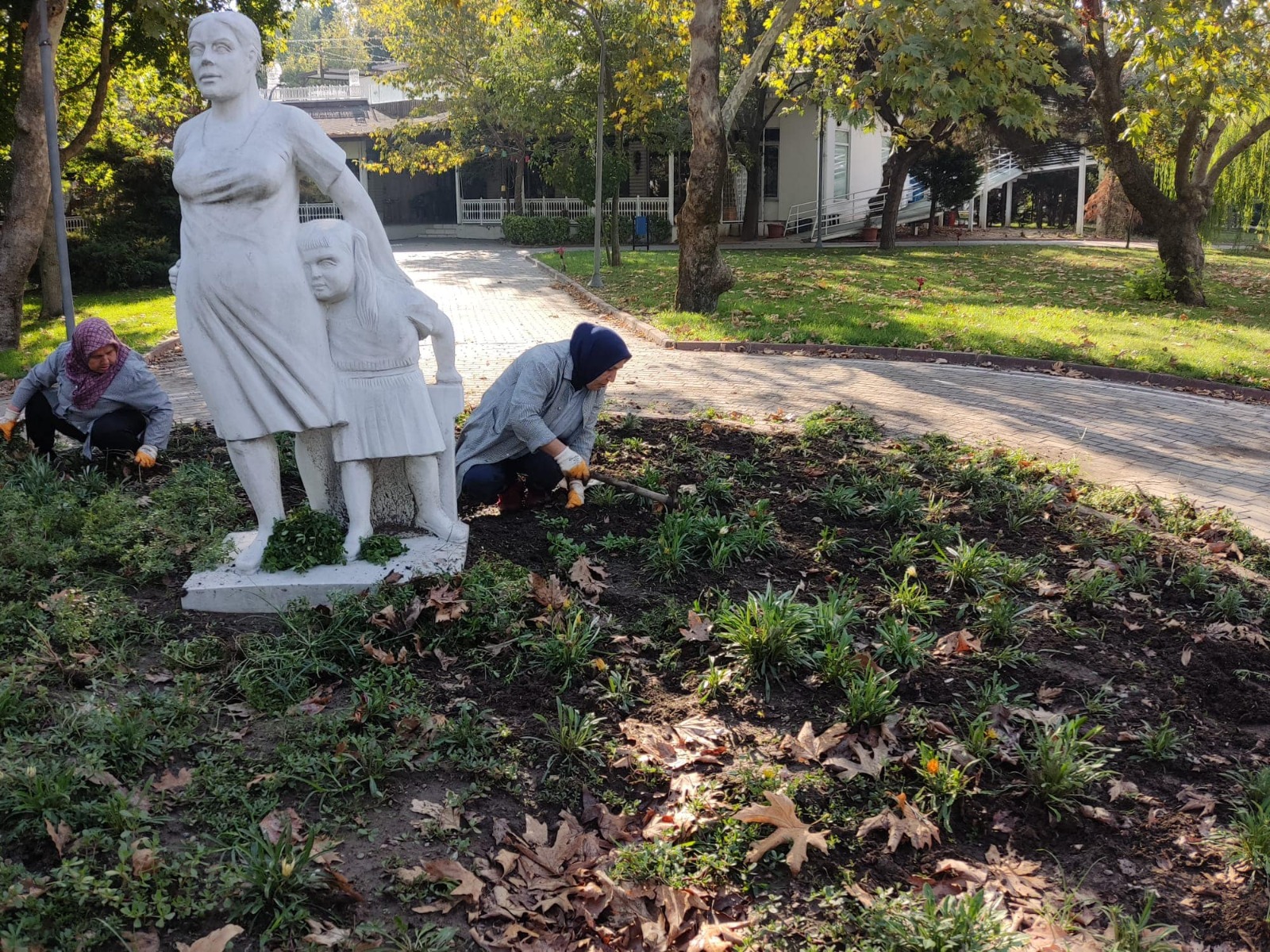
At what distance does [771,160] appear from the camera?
35781 mm

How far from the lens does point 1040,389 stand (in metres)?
9.77

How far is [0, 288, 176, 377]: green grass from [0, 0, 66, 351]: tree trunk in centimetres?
62

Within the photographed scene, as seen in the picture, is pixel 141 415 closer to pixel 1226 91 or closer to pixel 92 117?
pixel 92 117

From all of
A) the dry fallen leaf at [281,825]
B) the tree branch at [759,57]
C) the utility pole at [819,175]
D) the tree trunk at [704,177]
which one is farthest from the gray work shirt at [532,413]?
the utility pole at [819,175]

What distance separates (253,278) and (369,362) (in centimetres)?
60

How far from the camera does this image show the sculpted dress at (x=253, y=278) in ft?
13.1

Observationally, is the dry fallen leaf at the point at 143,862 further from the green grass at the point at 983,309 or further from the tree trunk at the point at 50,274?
the tree trunk at the point at 50,274

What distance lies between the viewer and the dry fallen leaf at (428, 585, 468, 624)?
13.6 feet

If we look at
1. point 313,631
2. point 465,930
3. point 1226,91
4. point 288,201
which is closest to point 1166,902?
point 465,930

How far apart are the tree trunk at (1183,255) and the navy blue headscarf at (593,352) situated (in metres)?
13.7

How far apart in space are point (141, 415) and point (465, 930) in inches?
192

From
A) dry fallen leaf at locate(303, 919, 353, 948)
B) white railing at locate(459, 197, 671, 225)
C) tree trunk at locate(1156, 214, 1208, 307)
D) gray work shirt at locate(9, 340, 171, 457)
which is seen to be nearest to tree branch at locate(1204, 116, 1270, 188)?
tree trunk at locate(1156, 214, 1208, 307)

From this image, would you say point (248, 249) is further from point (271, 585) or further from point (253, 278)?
point (271, 585)

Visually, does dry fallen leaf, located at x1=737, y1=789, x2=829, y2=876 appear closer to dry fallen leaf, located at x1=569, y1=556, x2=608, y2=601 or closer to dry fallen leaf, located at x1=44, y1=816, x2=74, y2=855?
dry fallen leaf, located at x1=569, y1=556, x2=608, y2=601
